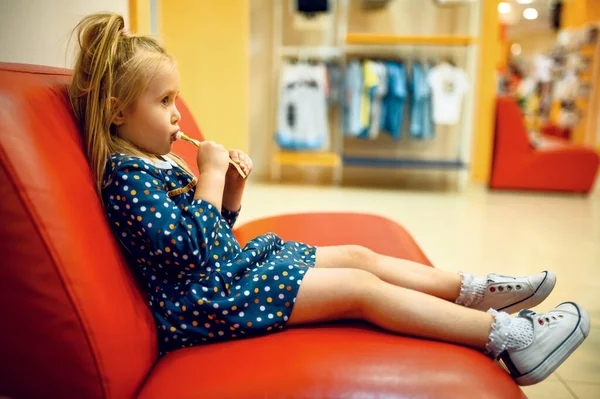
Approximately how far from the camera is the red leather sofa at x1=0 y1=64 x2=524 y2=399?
91 cm

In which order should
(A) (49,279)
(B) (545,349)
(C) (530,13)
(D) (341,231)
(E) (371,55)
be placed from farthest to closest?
(C) (530,13) → (E) (371,55) → (D) (341,231) → (B) (545,349) → (A) (49,279)

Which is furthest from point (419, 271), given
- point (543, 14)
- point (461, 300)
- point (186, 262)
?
point (543, 14)

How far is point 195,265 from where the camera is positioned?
1.16 m

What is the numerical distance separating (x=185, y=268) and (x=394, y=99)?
166 inches

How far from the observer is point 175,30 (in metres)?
4.39

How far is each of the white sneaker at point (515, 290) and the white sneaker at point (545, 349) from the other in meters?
0.20

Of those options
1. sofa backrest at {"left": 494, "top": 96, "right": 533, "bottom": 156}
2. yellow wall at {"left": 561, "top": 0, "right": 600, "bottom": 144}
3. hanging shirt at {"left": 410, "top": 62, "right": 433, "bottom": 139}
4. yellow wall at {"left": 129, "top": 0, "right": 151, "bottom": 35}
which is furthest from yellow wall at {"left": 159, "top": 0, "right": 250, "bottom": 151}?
yellow wall at {"left": 561, "top": 0, "right": 600, "bottom": 144}

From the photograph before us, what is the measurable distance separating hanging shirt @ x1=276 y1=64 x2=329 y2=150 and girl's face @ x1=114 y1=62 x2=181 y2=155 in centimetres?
389

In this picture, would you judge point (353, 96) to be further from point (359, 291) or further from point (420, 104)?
point (359, 291)

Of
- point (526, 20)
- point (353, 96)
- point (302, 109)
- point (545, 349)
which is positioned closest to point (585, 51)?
Answer: point (353, 96)

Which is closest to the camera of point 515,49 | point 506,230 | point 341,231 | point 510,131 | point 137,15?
point 341,231

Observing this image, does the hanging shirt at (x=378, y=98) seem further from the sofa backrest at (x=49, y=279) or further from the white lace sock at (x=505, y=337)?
the sofa backrest at (x=49, y=279)

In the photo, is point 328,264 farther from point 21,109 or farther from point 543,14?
point 543,14

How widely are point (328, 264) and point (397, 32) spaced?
14.8 feet
